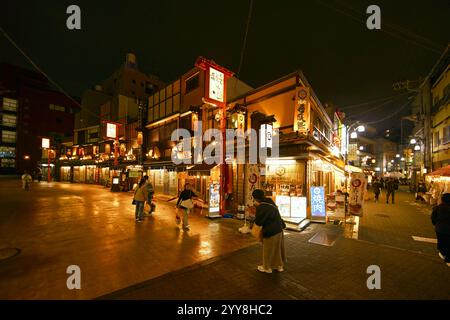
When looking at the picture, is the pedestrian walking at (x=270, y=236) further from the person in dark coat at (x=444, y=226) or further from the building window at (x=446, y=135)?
the building window at (x=446, y=135)

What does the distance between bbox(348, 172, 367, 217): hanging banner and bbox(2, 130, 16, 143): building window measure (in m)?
64.7

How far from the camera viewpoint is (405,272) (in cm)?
538

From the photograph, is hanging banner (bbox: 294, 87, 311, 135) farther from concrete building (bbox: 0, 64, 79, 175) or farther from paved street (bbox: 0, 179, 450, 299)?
concrete building (bbox: 0, 64, 79, 175)

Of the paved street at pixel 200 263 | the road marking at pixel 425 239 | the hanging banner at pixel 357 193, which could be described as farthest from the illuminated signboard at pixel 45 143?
the road marking at pixel 425 239

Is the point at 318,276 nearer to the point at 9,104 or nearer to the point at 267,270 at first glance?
the point at 267,270

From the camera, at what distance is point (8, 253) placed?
6.24m

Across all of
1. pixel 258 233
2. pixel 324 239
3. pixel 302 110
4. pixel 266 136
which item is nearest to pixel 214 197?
pixel 266 136

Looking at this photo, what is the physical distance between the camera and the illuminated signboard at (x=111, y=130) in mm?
26875

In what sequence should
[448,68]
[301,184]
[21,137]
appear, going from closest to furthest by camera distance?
[301,184], [448,68], [21,137]

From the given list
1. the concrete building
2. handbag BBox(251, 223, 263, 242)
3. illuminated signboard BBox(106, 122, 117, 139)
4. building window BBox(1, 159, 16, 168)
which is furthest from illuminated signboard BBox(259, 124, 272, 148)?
building window BBox(1, 159, 16, 168)

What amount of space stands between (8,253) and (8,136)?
58130mm
